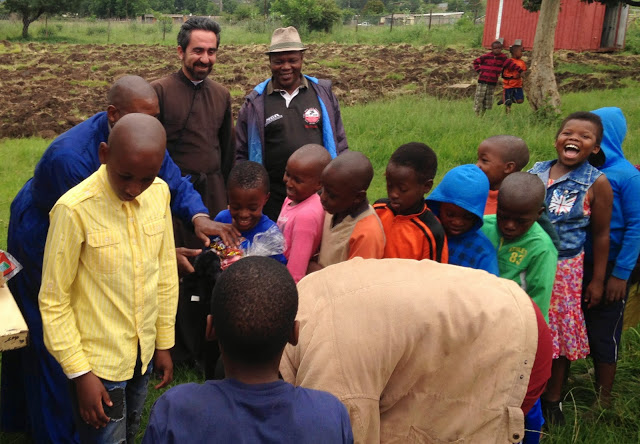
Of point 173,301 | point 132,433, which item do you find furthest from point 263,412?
point 132,433

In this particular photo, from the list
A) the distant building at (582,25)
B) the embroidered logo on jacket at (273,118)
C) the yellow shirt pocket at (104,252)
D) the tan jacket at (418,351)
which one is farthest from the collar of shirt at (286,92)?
the distant building at (582,25)

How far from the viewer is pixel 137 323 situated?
7.89 ft

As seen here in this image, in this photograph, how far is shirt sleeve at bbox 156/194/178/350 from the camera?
258cm

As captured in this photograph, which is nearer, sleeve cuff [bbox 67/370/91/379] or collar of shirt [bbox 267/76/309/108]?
sleeve cuff [bbox 67/370/91/379]

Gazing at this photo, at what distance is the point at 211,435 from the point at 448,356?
2.59 feet

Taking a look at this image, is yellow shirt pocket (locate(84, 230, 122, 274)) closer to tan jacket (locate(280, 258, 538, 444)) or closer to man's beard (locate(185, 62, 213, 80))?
Answer: tan jacket (locate(280, 258, 538, 444))

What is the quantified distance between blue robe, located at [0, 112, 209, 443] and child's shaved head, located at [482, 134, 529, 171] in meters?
2.12

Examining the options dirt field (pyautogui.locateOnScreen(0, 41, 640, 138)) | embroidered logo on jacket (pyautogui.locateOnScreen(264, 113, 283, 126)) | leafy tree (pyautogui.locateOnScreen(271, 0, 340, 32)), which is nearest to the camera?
embroidered logo on jacket (pyautogui.locateOnScreen(264, 113, 283, 126))

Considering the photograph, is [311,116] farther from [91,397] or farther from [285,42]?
[91,397]

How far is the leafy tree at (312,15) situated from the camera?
1405 inches

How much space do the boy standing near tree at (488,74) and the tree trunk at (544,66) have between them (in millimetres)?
1029

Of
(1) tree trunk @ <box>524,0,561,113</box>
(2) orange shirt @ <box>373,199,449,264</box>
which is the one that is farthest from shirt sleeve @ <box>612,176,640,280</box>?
(1) tree trunk @ <box>524,0,561,113</box>

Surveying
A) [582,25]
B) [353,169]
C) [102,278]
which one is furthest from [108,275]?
[582,25]

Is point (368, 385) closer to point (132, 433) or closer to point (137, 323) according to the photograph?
point (137, 323)
